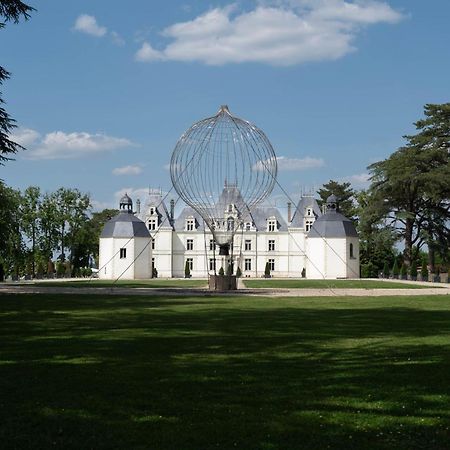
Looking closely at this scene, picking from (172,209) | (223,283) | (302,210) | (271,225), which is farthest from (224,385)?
(172,209)

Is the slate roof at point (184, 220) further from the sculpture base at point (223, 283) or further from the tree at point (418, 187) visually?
the sculpture base at point (223, 283)

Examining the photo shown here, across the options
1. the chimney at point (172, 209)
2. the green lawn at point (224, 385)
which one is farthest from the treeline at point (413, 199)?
the green lawn at point (224, 385)

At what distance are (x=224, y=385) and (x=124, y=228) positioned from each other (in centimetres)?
5555

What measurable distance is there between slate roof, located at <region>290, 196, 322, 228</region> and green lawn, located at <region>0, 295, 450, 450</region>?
58.4 metres

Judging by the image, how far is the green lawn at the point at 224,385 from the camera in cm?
579

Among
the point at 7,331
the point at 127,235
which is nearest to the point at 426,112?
the point at 127,235

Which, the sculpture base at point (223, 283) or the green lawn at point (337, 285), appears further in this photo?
the green lawn at point (337, 285)

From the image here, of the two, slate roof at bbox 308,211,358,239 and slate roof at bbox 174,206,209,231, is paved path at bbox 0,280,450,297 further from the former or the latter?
slate roof at bbox 174,206,209,231

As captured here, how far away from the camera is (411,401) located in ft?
23.3

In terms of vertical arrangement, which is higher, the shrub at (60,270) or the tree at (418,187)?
the tree at (418,187)

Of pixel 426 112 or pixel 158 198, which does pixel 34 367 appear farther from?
pixel 158 198

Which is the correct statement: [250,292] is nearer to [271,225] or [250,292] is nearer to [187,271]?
[187,271]

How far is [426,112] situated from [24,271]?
40101 millimetres

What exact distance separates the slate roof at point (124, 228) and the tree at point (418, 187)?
21.3 meters
